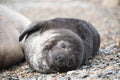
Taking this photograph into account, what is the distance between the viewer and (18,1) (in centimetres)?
2242

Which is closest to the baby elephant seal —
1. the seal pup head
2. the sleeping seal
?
the seal pup head

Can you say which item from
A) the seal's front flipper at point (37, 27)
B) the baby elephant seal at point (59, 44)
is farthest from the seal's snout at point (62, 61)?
the seal's front flipper at point (37, 27)

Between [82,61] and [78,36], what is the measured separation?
42 cm

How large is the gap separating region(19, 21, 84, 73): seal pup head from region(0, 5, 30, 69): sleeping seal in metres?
0.24

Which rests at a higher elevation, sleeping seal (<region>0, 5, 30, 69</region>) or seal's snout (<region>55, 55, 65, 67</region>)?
sleeping seal (<region>0, 5, 30, 69</region>)

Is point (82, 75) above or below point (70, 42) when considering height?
below

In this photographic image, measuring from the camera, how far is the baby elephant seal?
5.38m

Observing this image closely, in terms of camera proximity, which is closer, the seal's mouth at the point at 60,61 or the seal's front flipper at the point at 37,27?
the seal's mouth at the point at 60,61

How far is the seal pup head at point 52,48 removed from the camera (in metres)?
5.34

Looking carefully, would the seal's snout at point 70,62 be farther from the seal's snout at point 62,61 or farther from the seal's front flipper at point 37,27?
the seal's front flipper at point 37,27

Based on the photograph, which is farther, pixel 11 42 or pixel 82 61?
pixel 11 42

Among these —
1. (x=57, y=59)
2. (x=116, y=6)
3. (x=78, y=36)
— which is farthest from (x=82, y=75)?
(x=116, y=6)

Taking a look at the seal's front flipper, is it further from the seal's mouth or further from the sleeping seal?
the seal's mouth

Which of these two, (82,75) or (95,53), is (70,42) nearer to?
(82,75)
